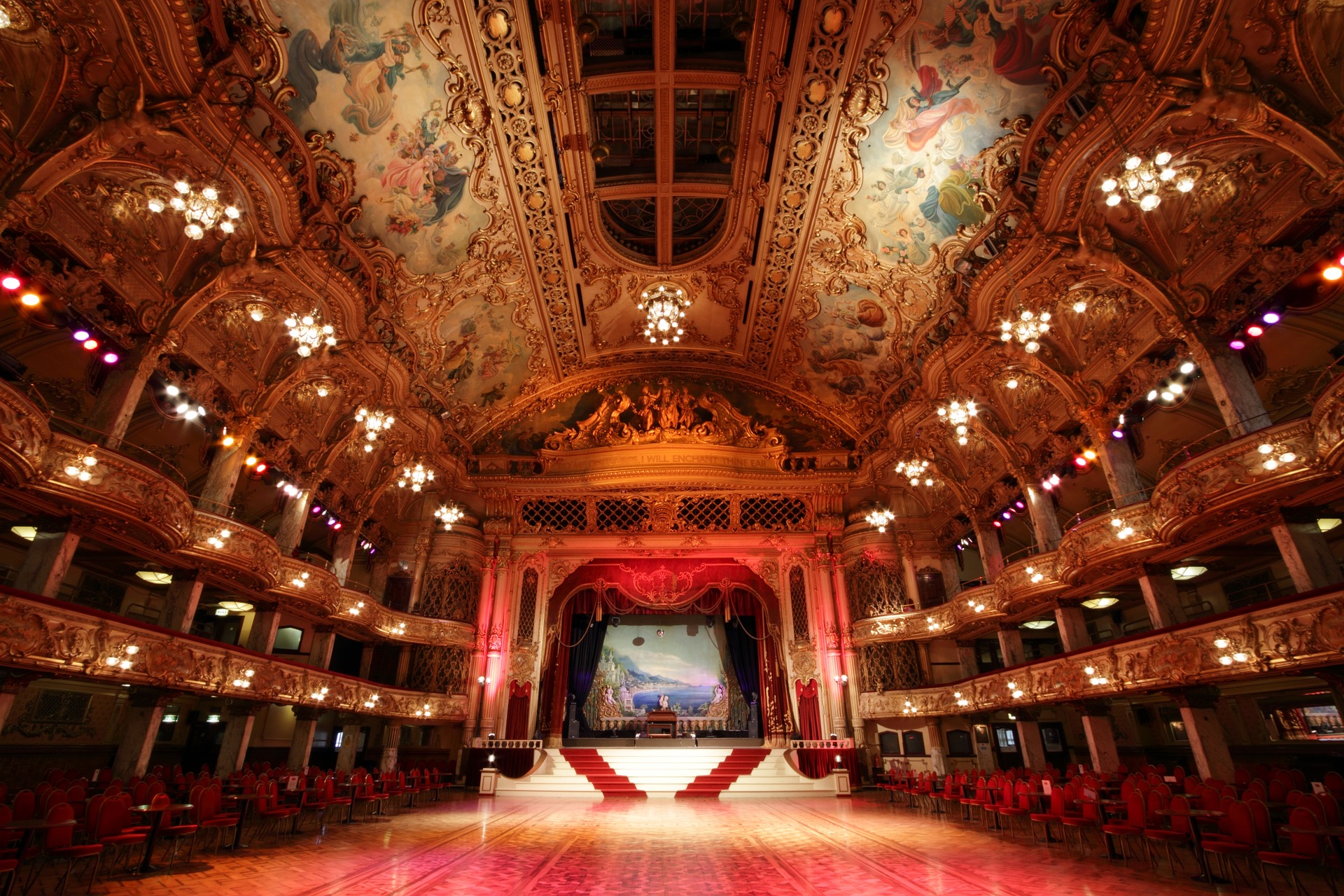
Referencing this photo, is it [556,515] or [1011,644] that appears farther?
[556,515]

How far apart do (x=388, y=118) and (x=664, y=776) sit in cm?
1703

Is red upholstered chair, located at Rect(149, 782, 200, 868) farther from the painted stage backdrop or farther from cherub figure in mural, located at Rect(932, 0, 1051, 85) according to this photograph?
the painted stage backdrop

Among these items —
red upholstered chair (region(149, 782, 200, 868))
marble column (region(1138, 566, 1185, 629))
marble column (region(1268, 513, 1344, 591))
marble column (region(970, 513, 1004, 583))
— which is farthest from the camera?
marble column (region(970, 513, 1004, 583))

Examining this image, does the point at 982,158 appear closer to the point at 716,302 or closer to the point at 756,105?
the point at 756,105

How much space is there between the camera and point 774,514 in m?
21.3

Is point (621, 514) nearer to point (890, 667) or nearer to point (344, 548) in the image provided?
point (344, 548)

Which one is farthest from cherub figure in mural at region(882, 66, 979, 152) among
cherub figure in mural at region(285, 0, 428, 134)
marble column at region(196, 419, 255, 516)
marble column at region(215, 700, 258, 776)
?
marble column at region(215, 700, 258, 776)

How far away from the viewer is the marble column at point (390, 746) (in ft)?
54.9

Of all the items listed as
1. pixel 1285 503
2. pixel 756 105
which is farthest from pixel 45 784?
pixel 1285 503

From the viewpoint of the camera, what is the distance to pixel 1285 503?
945 cm

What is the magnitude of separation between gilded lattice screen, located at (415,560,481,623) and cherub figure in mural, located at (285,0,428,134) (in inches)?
512

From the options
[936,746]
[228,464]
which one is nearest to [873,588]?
[936,746]

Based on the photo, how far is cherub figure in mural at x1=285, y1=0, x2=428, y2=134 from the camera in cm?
1041

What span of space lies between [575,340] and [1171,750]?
64.6 feet
